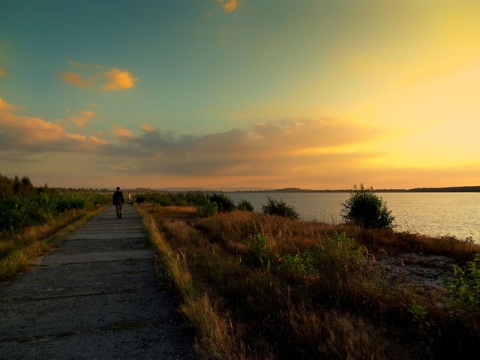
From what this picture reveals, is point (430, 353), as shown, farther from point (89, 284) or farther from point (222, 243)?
point (222, 243)

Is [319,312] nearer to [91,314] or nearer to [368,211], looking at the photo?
[91,314]

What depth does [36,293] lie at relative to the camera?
5387mm

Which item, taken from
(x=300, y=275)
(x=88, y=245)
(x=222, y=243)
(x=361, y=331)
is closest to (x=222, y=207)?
(x=222, y=243)

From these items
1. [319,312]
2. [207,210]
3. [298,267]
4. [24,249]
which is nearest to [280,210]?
Result: [207,210]

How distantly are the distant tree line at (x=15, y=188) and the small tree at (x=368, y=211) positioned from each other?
86.9 feet

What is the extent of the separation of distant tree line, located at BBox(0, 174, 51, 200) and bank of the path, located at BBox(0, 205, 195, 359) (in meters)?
23.8

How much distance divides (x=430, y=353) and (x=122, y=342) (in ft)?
11.9

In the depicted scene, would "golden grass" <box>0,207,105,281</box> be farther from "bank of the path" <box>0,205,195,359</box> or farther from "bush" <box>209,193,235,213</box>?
"bush" <box>209,193,235,213</box>

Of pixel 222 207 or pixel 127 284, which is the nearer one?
pixel 127 284

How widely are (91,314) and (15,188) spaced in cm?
3200

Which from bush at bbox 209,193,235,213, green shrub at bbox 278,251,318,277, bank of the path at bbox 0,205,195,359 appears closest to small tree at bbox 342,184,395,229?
green shrub at bbox 278,251,318,277

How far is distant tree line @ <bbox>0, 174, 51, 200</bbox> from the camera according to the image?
26581 millimetres

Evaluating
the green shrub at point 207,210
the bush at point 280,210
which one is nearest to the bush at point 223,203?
the green shrub at point 207,210

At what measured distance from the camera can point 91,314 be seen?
4422 mm
